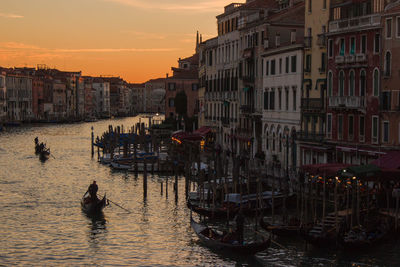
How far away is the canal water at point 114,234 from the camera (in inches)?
863

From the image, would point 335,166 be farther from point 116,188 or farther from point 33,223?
point 116,188

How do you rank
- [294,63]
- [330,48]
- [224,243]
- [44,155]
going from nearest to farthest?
[224,243]
[330,48]
[294,63]
[44,155]

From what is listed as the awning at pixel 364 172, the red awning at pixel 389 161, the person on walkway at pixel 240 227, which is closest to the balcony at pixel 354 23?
the red awning at pixel 389 161

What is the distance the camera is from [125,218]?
28.6 m

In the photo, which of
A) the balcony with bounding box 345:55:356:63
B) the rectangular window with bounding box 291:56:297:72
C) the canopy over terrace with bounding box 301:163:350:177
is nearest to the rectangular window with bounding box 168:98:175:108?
the rectangular window with bounding box 291:56:297:72

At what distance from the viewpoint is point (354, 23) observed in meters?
30.0

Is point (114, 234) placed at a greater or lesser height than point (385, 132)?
lesser

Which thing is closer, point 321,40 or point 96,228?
point 96,228

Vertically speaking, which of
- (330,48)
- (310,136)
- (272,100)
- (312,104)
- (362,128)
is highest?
(330,48)

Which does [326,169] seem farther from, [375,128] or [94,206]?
[94,206]

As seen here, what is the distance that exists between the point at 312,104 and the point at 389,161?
7.94 m

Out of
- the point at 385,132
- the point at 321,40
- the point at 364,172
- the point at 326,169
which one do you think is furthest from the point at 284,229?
the point at 321,40

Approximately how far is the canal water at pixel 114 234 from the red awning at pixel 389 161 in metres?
3.69

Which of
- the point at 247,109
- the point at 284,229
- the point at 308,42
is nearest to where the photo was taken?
the point at 284,229
